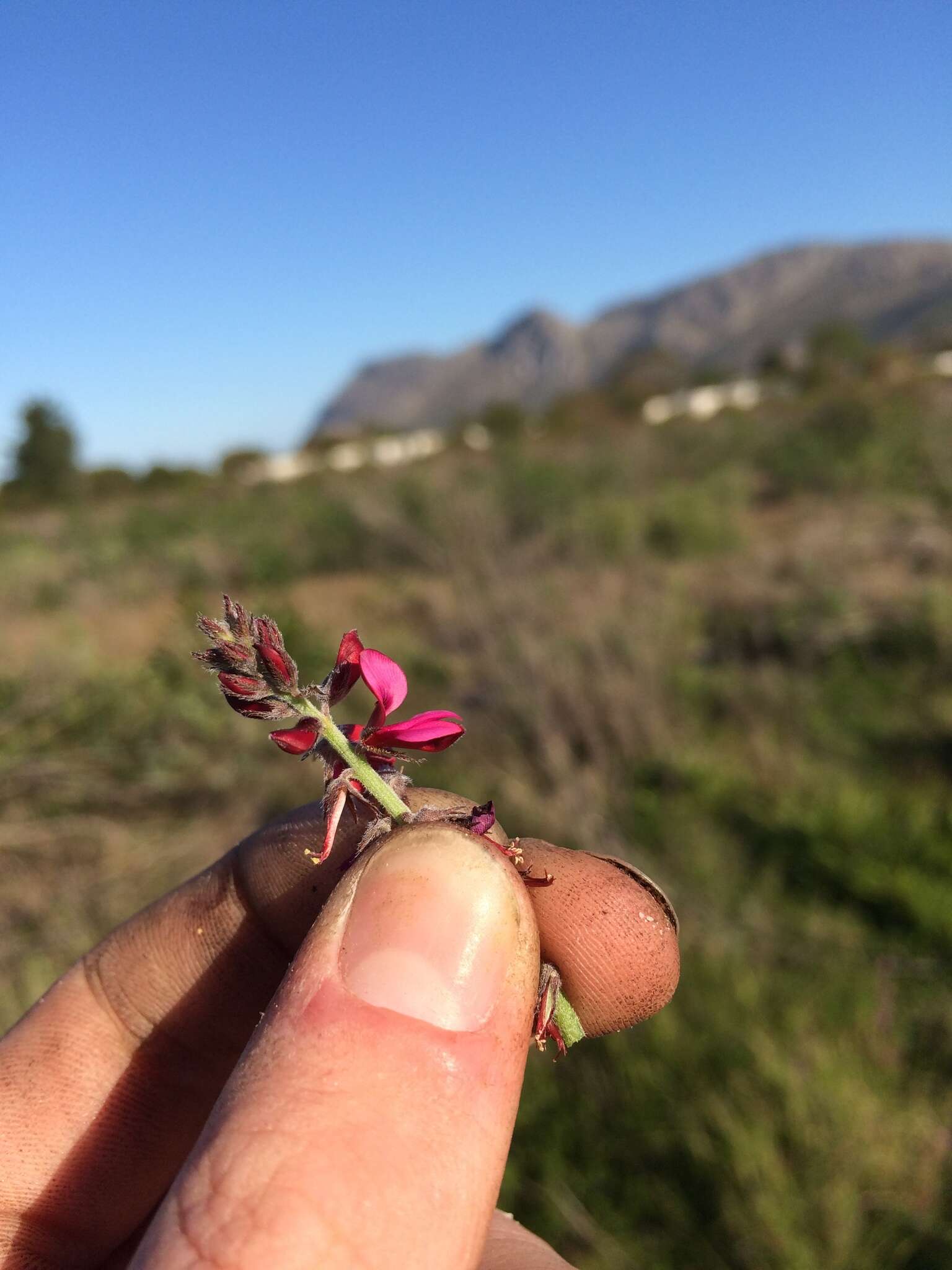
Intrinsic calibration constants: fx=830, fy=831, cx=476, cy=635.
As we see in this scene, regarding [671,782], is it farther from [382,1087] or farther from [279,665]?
[279,665]

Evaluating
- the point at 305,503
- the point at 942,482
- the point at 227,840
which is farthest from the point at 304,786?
the point at 305,503

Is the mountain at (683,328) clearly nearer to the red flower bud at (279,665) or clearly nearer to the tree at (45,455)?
the tree at (45,455)

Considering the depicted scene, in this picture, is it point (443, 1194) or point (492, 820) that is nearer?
point (443, 1194)

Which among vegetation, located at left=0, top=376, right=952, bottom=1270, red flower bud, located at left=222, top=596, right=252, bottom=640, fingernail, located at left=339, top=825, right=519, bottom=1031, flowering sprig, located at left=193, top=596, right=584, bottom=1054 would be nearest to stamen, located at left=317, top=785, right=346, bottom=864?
flowering sprig, located at left=193, top=596, right=584, bottom=1054

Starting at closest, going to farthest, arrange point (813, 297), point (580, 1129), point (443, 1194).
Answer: point (443, 1194) < point (580, 1129) < point (813, 297)

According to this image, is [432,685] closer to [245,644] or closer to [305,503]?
[245,644]

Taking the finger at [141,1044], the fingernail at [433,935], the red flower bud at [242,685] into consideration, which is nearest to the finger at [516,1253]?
the fingernail at [433,935]
